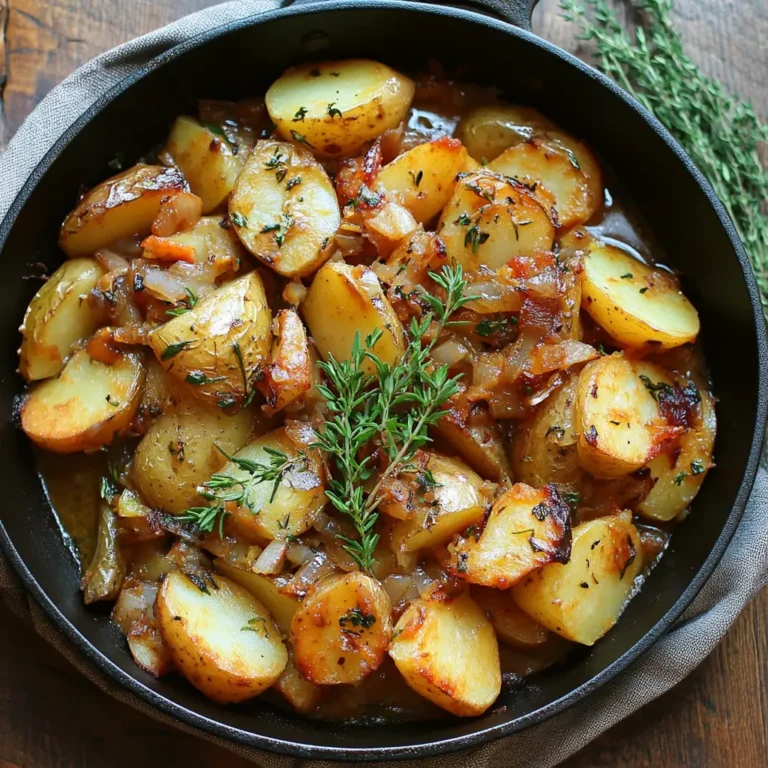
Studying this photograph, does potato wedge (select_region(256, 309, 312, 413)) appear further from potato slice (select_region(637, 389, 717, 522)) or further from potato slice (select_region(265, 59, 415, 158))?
potato slice (select_region(637, 389, 717, 522))

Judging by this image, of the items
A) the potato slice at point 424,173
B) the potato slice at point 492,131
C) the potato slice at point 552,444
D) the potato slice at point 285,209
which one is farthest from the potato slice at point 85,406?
the potato slice at point 492,131

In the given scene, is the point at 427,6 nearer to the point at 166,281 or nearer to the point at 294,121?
the point at 294,121

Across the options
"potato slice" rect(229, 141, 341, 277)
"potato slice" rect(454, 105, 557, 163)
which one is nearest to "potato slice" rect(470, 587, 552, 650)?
"potato slice" rect(229, 141, 341, 277)

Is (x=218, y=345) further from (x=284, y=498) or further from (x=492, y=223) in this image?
(x=492, y=223)

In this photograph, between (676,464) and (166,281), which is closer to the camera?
(166,281)

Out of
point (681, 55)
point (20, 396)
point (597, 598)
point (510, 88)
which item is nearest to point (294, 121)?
point (510, 88)

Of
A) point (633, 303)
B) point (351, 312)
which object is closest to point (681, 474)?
point (633, 303)
